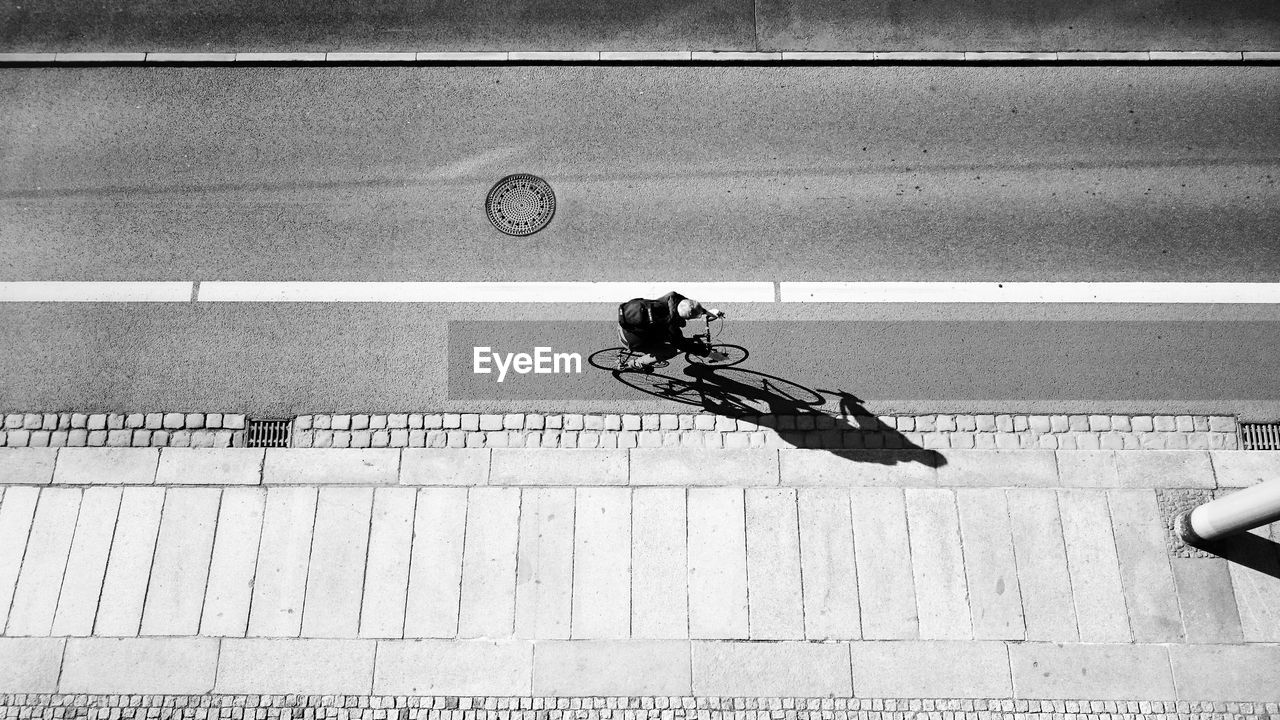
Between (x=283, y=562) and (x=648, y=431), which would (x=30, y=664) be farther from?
(x=648, y=431)

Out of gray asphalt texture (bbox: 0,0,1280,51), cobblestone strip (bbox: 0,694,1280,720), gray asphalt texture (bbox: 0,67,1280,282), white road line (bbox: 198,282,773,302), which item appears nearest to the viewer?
cobblestone strip (bbox: 0,694,1280,720)

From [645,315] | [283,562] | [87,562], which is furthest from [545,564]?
[87,562]

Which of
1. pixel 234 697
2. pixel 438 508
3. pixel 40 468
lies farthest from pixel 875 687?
pixel 40 468

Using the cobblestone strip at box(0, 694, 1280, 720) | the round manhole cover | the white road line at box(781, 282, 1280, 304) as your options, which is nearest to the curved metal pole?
the cobblestone strip at box(0, 694, 1280, 720)

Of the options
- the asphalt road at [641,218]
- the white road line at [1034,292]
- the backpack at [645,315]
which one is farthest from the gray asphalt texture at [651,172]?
the backpack at [645,315]

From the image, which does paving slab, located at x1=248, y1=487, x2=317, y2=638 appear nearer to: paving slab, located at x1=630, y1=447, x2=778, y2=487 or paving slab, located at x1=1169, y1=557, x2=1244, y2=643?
paving slab, located at x1=630, y1=447, x2=778, y2=487
